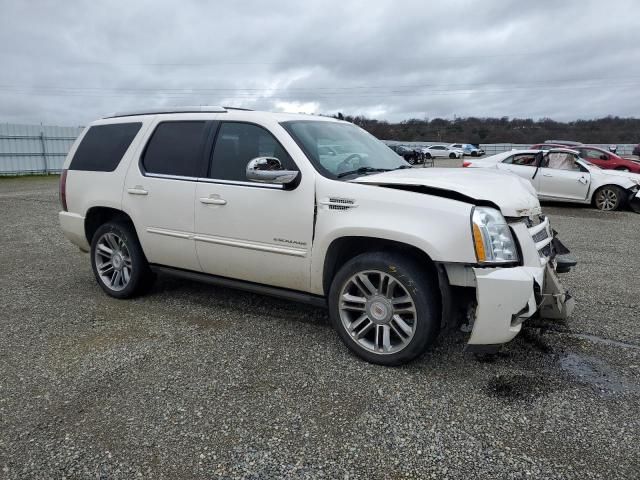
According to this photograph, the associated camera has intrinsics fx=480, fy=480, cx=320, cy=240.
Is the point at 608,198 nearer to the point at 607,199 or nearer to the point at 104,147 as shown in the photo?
the point at 607,199

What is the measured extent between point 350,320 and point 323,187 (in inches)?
39.7

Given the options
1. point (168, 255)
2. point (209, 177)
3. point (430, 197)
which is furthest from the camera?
point (168, 255)

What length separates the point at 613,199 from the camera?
1142 cm

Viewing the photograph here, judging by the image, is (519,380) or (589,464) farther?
(519,380)

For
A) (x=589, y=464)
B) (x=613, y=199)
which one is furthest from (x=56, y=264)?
(x=613, y=199)

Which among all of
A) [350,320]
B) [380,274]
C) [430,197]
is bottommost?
[350,320]

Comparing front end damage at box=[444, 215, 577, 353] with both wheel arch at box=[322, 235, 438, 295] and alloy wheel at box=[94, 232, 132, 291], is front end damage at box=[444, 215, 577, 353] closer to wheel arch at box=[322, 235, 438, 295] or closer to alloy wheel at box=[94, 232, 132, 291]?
wheel arch at box=[322, 235, 438, 295]

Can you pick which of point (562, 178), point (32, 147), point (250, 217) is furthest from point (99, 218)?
point (32, 147)

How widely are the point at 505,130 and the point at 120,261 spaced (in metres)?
77.3

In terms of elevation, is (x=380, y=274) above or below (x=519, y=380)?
above

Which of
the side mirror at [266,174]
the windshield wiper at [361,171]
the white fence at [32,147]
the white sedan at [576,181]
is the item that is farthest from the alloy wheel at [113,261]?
the white fence at [32,147]

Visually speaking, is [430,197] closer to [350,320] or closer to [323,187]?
[323,187]

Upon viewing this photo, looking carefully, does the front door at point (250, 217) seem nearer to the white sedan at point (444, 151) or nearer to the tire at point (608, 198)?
the tire at point (608, 198)

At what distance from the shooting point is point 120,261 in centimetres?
490
